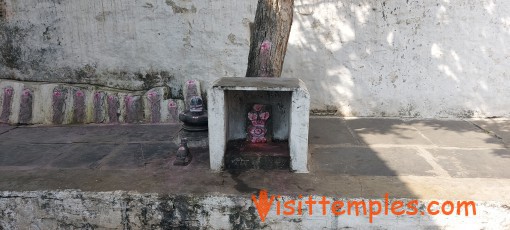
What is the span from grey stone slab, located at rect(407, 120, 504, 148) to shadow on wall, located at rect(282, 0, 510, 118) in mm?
327

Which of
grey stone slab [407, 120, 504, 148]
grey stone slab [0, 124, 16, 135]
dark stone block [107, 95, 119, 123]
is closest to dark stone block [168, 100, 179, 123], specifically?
dark stone block [107, 95, 119, 123]

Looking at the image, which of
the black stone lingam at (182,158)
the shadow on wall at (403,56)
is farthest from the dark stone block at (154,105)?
the shadow on wall at (403,56)

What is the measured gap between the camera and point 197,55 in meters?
5.11

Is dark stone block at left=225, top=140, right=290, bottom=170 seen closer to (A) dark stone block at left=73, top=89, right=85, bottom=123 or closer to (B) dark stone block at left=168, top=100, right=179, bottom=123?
(B) dark stone block at left=168, top=100, right=179, bottom=123

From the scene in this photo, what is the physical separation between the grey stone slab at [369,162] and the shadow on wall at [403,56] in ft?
4.98

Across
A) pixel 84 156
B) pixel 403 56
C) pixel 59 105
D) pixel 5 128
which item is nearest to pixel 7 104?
pixel 5 128

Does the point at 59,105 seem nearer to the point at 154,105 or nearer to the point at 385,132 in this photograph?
the point at 154,105

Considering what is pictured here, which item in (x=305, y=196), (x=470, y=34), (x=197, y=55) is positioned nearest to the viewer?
(x=305, y=196)

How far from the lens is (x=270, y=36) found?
142 inches

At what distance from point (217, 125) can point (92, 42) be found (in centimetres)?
301

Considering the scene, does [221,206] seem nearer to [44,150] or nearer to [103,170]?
[103,170]

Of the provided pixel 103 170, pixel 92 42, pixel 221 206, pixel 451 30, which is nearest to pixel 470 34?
pixel 451 30

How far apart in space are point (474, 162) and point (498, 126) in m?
1.65

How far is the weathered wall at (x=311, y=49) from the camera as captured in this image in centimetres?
482
